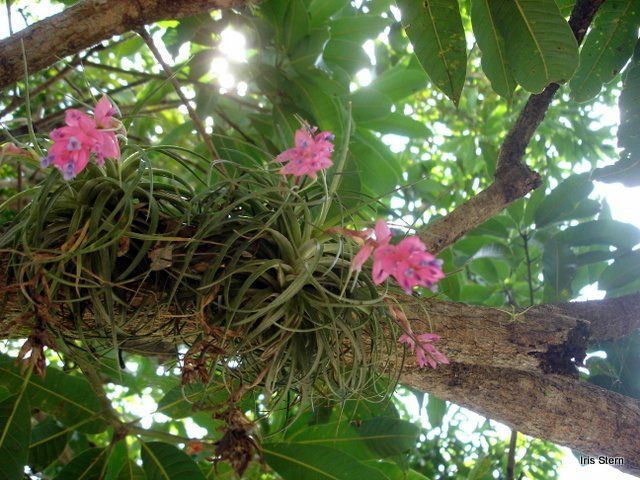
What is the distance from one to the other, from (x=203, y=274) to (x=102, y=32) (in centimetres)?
43

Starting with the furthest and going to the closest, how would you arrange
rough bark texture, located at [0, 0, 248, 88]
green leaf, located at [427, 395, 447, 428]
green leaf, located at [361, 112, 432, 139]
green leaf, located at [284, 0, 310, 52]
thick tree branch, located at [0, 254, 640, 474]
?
green leaf, located at [361, 112, 432, 139] < green leaf, located at [427, 395, 447, 428] < green leaf, located at [284, 0, 310, 52] < thick tree branch, located at [0, 254, 640, 474] < rough bark texture, located at [0, 0, 248, 88]

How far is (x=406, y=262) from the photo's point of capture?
633 millimetres

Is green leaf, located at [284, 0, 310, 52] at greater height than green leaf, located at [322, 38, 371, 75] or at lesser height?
lesser

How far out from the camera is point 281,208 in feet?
2.52

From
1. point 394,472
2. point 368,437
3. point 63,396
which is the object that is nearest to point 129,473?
point 63,396

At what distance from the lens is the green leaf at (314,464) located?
1.16m

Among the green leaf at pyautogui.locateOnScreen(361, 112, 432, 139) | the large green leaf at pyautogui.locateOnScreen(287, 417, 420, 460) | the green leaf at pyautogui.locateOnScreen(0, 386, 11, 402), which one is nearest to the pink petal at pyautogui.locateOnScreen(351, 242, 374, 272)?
the large green leaf at pyautogui.locateOnScreen(287, 417, 420, 460)

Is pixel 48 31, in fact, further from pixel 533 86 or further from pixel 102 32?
pixel 533 86

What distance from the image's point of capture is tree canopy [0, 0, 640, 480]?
761 mm

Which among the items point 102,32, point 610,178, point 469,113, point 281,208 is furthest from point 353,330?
point 469,113

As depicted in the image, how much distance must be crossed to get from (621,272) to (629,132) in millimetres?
390

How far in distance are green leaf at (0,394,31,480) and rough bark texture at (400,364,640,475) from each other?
2.24 feet

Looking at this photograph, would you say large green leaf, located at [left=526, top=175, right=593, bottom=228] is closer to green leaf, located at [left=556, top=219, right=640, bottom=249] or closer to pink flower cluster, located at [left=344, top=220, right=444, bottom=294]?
green leaf, located at [left=556, top=219, right=640, bottom=249]

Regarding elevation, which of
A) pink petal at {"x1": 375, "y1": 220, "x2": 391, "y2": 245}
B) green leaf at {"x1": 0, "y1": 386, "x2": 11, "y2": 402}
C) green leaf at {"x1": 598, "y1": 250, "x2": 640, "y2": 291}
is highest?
green leaf at {"x1": 598, "y1": 250, "x2": 640, "y2": 291}
